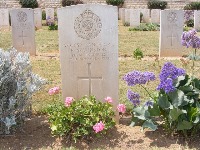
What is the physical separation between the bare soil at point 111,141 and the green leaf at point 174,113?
34cm

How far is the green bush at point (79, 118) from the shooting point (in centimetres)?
426

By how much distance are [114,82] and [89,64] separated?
1.24 feet

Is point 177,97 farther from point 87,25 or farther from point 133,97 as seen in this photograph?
point 87,25

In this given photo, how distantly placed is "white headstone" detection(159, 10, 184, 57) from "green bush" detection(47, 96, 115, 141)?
6.29 metres

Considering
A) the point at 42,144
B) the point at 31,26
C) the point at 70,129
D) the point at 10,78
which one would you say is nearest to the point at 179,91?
the point at 70,129

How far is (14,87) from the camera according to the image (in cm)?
449

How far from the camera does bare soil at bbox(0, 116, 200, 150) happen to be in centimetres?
427

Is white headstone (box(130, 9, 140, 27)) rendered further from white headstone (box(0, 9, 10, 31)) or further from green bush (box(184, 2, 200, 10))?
green bush (box(184, 2, 200, 10))

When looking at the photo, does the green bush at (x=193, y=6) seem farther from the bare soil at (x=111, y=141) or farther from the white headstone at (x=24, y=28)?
the bare soil at (x=111, y=141)

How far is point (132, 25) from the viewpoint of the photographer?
18562 mm

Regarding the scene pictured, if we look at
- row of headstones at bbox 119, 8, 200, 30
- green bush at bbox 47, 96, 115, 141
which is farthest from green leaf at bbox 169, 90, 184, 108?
row of headstones at bbox 119, 8, 200, 30

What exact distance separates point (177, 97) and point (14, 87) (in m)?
1.84

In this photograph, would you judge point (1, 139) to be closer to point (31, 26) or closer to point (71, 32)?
point (71, 32)

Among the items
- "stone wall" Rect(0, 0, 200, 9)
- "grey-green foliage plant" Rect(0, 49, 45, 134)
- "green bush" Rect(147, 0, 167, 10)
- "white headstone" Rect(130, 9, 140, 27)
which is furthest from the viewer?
"green bush" Rect(147, 0, 167, 10)
